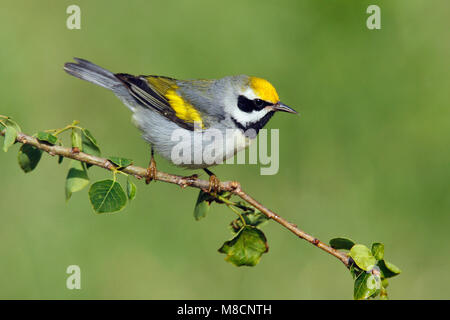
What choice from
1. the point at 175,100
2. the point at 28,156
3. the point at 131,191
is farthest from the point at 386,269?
the point at 175,100

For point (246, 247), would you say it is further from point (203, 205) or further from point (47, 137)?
point (47, 137)

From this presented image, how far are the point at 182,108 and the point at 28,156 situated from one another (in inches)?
60.9

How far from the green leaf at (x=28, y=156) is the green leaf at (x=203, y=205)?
0.93 m

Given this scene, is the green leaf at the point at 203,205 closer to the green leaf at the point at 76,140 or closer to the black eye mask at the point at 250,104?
the green leaf at the point at 76,140

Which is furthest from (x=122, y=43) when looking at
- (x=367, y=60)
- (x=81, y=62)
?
(x=367, y=60)

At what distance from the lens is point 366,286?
2561 millimetres

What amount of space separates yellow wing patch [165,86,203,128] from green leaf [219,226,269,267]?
133 centimetres

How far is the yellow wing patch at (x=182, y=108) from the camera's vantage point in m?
4.12

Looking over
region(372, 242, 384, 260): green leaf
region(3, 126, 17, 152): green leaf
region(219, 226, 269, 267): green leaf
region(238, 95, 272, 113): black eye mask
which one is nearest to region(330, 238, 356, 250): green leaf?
region(372, 242, 384, 260): green leaf

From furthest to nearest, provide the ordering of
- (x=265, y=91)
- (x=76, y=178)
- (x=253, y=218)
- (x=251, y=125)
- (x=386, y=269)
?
(x=251, y=125) < (x=265, y=91) < (x=253, y=218) < (x=76, y=178) < (x=386, y=269)

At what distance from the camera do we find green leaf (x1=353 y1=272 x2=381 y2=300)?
2.54m

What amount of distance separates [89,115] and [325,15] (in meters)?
2.82

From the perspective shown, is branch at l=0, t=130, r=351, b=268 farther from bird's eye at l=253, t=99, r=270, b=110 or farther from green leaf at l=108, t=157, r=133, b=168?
bird's eye at l=253, t=99, r=270, b=110

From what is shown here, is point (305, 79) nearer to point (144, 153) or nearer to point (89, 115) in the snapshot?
point (144, 153)
